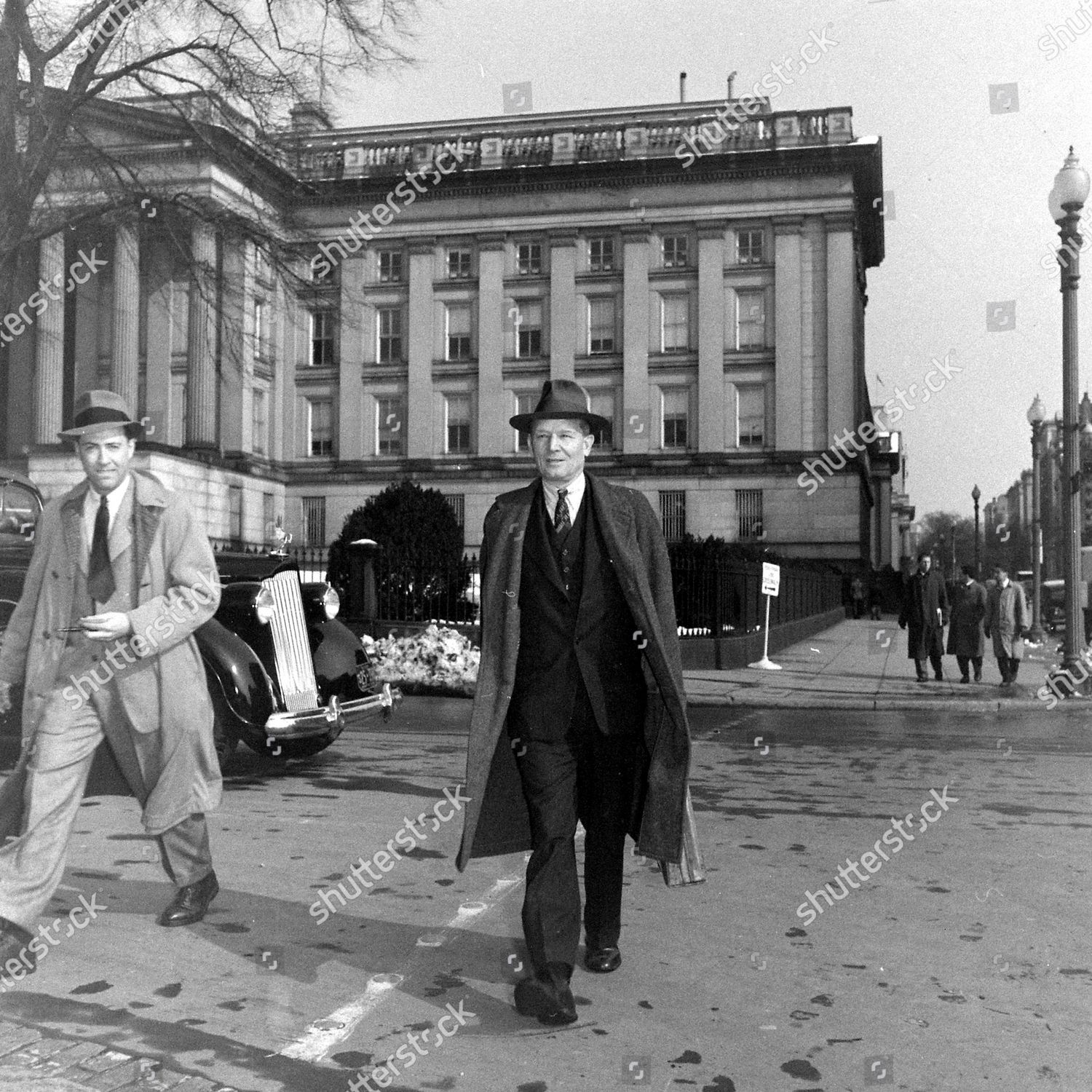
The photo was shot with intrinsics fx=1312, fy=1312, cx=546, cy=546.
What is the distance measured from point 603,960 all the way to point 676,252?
172ft

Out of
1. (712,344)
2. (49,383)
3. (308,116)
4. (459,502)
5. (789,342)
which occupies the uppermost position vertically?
(712,344)

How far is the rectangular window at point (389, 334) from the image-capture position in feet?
190

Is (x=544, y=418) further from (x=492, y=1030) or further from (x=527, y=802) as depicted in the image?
(x=492, y=1030)

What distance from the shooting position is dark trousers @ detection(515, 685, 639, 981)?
13.9 feet

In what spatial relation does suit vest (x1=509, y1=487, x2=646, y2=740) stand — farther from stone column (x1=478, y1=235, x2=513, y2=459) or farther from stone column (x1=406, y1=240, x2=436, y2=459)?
stone column (x1=406, y1=240, x2=436, y2=459)

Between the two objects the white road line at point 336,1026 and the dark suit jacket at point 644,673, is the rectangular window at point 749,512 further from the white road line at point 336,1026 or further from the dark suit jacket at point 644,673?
the white road line at point 336,1026

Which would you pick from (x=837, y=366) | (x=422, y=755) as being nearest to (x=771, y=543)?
(x=837, y=366)

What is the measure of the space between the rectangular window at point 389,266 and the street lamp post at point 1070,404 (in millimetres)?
43003

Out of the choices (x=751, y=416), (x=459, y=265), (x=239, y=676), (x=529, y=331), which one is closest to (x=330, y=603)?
(x=239, y=676)

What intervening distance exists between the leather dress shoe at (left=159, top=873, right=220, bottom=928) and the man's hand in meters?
1.20

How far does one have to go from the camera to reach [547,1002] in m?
4.16

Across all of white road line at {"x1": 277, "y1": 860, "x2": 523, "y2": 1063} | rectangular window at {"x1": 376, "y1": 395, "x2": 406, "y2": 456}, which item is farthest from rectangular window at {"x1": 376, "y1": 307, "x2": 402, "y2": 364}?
white road line at {"x1": 277, "y1": 860, "x2": 523, "y2": 1063}

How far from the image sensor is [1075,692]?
1694 centimetres

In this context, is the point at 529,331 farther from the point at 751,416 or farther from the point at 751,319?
Answer: the point at 751,416
